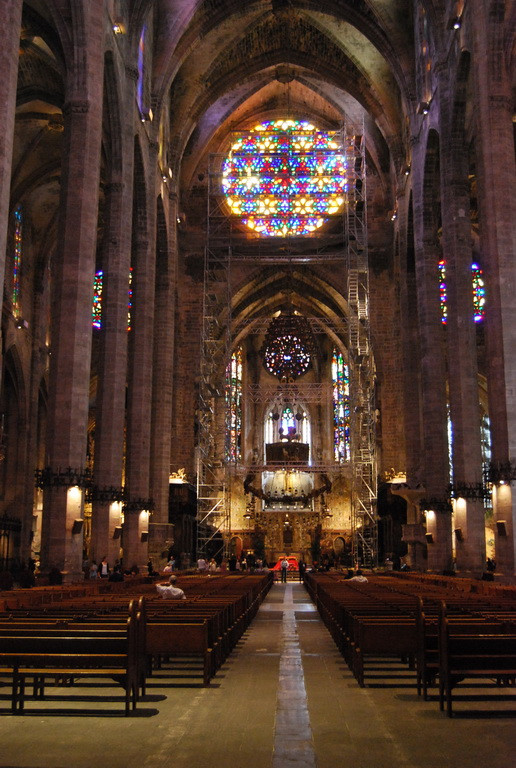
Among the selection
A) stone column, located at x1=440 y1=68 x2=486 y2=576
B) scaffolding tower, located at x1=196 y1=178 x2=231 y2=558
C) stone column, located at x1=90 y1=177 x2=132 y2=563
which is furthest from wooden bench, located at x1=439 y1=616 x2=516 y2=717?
scaffolding tower, located at x1=196 y1=178 x2=231 y2=558

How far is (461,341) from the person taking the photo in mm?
23250

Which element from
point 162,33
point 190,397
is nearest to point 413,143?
point 162,33

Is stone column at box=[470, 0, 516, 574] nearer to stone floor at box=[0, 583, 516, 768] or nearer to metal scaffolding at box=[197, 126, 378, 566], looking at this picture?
stone floor at box=[0, 583, 516, 768]

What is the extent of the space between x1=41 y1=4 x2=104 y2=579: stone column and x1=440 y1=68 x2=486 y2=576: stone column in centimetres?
1065

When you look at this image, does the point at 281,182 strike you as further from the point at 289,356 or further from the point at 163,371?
the point at 163,371

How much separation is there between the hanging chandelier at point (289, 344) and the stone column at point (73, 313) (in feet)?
77.0

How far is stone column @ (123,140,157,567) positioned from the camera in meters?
27.1

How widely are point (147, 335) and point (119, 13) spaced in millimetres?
10594

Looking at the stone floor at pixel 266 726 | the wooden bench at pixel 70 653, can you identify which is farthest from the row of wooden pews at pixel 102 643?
the stone floor at pixel 266 726

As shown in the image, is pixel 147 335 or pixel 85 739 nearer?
pixel 85 739

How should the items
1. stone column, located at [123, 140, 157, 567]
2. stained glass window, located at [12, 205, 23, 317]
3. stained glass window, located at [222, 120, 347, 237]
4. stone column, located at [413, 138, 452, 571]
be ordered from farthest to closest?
stained glass window, located at [222, 120, 347, 237], stained glass window, located at [12, 205, 23, 317], stone column, located at [123, 140, 157, 567], stone column, located at [413, 138, 452, 571]

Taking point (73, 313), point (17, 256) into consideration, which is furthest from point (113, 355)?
point (17, 256)

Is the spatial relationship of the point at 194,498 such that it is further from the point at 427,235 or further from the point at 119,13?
the point at 119,13

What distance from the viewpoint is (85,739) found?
5117 mm
